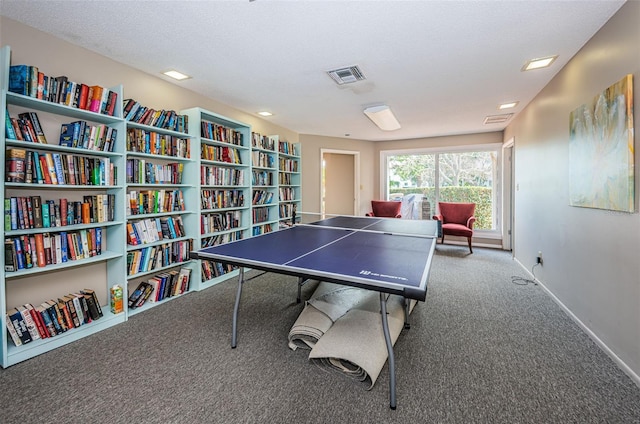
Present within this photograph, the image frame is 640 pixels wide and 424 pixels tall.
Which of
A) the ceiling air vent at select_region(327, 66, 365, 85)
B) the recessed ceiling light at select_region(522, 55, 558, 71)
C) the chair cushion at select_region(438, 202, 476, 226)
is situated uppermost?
the ceiling air vent at select_region(327, 66, 365, 85)

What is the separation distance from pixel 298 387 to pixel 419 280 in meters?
1.00

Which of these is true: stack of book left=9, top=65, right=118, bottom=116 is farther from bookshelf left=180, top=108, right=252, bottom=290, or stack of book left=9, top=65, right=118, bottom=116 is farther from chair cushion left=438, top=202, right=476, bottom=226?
chair cushion left=438, top=202, right=476, bottom=226

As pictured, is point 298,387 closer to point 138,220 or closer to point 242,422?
point 242,422

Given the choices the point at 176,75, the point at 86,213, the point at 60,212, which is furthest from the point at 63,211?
the point at 176,75

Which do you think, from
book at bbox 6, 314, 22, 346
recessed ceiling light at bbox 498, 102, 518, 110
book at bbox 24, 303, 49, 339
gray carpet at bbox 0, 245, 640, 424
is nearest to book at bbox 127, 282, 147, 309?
gray carpet at bbox 0, 245, 640, 424

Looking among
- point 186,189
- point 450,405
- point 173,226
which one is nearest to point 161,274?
point 173,226

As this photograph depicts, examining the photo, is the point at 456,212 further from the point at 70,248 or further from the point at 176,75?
the point at 70,248

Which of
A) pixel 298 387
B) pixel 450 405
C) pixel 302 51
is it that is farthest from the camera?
pixel 302 51

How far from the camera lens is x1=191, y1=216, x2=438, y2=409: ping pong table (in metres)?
1.38

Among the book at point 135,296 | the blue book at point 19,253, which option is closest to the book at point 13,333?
the blue book at point 19,253

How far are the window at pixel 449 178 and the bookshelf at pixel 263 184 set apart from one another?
3.22 meters

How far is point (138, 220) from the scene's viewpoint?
9.35ft

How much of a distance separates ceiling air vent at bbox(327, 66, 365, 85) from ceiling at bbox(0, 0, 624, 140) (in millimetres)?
72

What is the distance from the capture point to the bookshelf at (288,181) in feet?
16.3
